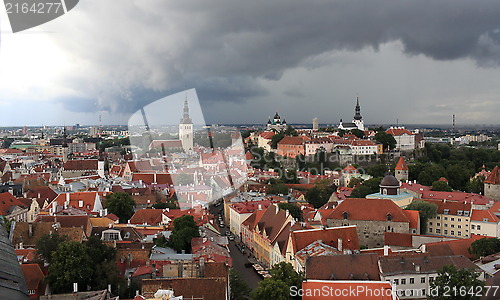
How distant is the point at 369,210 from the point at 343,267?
12.4m

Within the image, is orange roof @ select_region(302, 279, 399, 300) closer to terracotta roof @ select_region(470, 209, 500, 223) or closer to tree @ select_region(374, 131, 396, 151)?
terracotta roof @ select_region(470, 209, 500, 223)

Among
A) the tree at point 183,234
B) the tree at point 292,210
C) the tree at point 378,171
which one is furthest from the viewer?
the tree at point 378,171

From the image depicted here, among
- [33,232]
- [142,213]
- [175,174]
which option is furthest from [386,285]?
[175,174]

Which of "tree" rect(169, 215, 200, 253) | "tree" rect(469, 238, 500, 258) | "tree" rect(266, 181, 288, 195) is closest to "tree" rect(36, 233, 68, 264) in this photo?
"tree" rect(169, 215, 200, 253)

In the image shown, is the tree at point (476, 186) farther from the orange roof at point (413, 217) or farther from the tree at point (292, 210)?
the tree at point (292, 210)

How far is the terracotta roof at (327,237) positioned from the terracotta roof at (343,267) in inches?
149

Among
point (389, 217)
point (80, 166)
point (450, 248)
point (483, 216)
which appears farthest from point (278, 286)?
point (80, 166)

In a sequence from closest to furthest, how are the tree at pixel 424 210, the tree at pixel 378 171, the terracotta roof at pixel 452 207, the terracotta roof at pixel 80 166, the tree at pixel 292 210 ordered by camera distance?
the tree at pixel 292 210, the tree at pixel 424 210, the terracotta roof at pixel 452 207, the tree at pixel 378 171, the terracotta roof at pixel 80 166

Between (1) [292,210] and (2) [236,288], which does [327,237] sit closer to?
(2) [236,288]

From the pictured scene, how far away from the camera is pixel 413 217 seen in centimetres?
2925

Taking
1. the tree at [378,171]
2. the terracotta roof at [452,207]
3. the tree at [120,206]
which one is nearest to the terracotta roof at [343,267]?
the tree at [120,206]

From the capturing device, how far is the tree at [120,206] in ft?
97.9

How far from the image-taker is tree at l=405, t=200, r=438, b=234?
3161cm

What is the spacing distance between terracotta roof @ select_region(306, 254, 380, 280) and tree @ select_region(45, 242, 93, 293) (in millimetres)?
8257
